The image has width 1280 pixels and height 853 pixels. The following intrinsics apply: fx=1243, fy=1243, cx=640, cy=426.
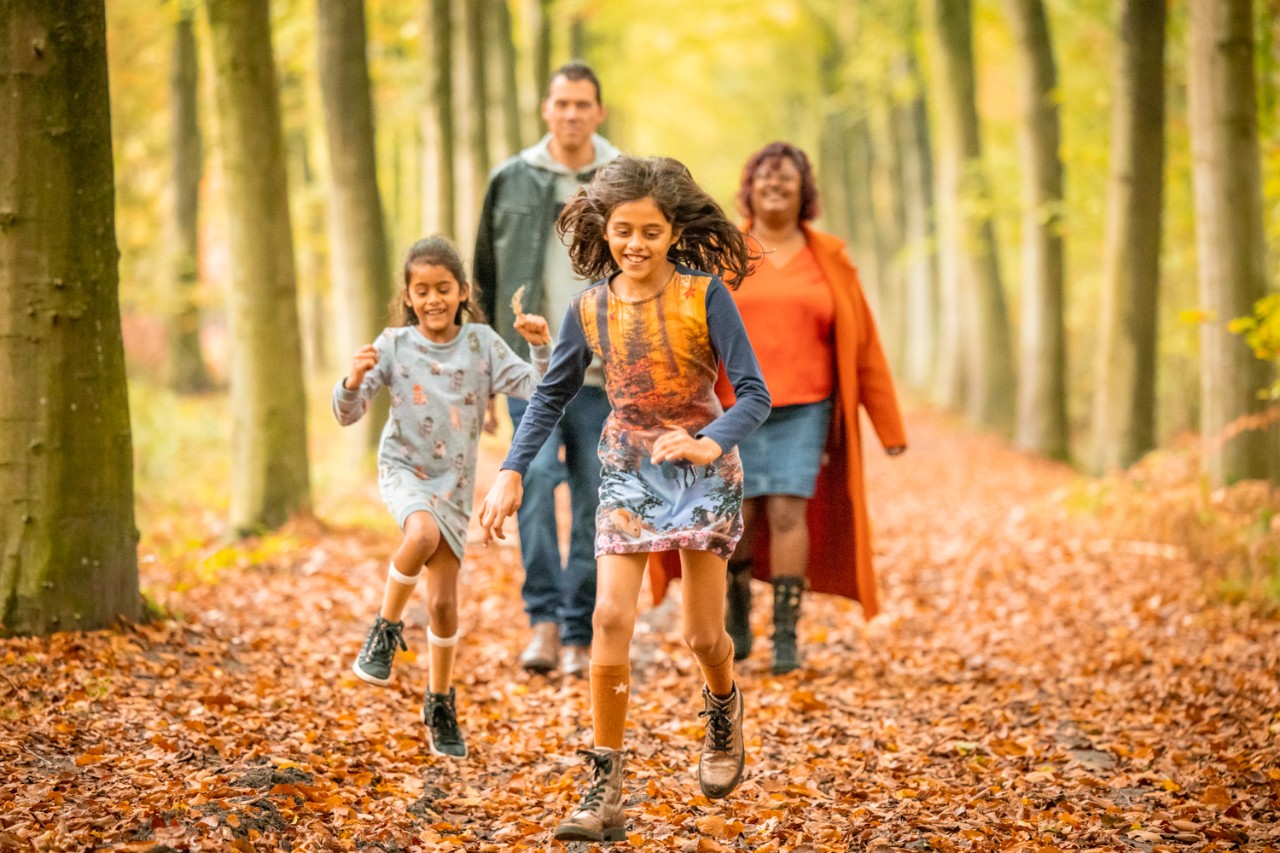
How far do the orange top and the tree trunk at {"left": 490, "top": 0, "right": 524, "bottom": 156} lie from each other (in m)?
11.4

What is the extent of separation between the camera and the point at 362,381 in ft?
15.4

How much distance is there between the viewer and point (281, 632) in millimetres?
6523

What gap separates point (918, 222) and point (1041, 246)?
8635 millimetres

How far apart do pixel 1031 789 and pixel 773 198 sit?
126 inches

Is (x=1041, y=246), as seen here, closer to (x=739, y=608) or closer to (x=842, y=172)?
(x=739, y=608)

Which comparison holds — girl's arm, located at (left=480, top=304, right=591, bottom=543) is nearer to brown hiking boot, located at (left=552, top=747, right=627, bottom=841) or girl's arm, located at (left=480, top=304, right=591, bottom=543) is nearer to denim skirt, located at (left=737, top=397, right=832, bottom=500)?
brown hiking boot, located at (left=552, top=747, right=627, bottom=841)

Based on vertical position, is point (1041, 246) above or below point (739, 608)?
above

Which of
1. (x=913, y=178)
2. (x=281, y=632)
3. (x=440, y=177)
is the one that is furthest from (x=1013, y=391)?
(x=281, y=632)

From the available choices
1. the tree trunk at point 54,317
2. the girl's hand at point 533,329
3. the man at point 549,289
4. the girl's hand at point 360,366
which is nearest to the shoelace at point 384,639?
the girl's hand at point 360,366

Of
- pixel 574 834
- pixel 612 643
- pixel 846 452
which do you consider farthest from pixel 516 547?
pixel 574 834

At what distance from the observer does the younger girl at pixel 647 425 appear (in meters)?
3.86

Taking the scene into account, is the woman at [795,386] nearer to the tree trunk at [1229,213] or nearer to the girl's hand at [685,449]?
the girl's hand at [685,449]

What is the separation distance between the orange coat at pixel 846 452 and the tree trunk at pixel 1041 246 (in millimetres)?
9180

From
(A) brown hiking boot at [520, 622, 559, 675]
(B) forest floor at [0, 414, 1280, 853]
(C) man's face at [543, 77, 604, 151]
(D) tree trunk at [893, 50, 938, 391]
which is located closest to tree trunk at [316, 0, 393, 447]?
(B) forest floor at [0, 414, 1280, 853]
